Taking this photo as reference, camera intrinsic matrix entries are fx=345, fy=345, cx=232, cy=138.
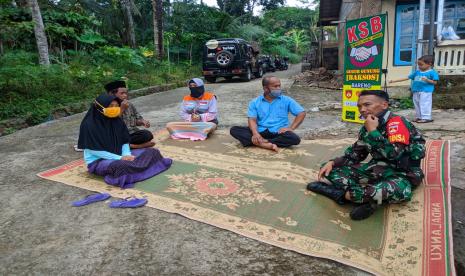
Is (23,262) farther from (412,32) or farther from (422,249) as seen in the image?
(412,32)

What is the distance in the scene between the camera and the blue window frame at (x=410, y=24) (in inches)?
349

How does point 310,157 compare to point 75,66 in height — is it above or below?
below

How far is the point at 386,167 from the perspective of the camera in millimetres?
2811

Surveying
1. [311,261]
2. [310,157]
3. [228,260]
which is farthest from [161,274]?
[310,157]

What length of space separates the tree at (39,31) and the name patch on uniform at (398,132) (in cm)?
810

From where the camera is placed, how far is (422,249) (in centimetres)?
217

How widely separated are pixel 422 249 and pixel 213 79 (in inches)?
497

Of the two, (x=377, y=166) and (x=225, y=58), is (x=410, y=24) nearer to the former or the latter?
(x=225, y=58)

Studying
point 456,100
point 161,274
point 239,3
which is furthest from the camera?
point 239,3

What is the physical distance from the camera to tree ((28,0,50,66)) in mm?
7805

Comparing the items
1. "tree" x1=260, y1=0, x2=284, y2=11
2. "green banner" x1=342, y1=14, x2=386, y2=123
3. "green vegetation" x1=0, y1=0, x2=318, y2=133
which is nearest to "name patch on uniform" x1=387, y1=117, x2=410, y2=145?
"green banner" x1=342, y1=14, x2=386, y2=123

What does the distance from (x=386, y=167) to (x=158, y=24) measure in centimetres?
1153

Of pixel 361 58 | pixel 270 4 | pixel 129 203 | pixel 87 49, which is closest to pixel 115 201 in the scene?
pixel 129 203

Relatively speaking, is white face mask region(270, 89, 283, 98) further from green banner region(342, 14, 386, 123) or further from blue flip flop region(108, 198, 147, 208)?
blue flip flop region(108, 198, 147, 208)
